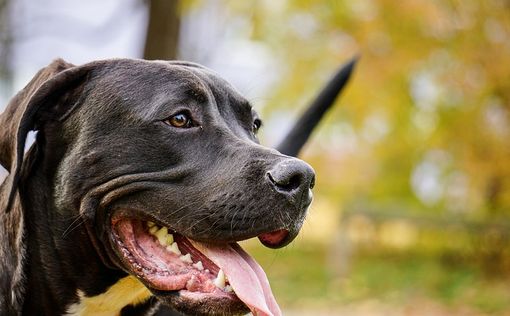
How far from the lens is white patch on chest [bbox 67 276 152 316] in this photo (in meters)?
3.19

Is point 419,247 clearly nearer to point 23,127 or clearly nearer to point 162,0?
point 162,0

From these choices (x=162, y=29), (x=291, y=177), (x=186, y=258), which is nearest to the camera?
(x=291, y=177)

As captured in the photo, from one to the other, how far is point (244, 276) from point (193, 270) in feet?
0.64

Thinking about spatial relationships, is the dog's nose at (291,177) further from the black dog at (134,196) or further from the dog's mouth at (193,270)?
the dog's mouth at (193,270)

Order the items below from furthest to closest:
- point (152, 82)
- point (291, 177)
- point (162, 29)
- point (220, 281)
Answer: point (162, 29), point (152, 82), point (220, 281), point (291, 177)

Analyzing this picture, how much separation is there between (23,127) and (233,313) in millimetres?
1033

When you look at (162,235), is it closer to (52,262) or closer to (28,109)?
(52,262)

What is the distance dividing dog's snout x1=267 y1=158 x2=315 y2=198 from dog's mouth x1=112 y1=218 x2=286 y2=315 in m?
0.22

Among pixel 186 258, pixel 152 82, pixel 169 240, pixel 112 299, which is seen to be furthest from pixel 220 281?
pixel 152 82

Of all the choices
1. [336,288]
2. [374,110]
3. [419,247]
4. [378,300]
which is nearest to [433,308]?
[378,300]

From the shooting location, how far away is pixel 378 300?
11359mm

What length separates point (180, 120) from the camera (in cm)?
311

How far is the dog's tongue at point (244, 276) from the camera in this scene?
2.87 m

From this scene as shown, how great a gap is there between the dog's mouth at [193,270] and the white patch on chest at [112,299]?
0.73ft
